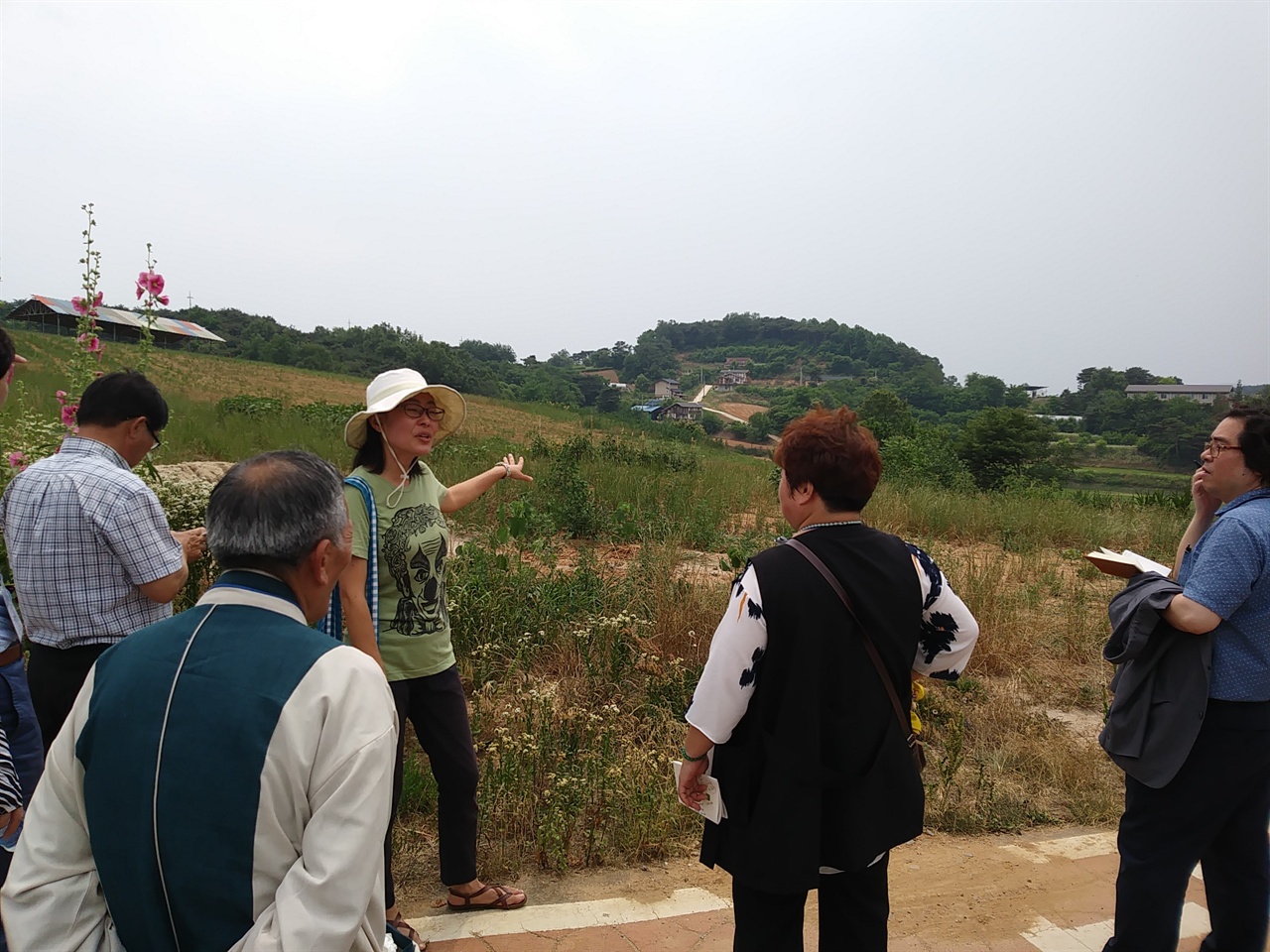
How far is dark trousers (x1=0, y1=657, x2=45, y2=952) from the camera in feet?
7.33

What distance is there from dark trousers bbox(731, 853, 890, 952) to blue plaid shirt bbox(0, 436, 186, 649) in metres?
2.02

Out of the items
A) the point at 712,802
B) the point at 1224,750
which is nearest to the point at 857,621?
the point at 712,802

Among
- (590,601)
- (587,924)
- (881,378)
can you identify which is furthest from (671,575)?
(881,378)

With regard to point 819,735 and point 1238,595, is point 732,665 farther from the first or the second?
point 1238,595

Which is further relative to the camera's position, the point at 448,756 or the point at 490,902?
the point at 490,902

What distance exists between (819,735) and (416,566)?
1.43 meters

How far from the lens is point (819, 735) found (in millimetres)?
1918

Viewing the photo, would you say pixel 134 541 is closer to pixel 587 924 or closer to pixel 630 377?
pixel 587 924

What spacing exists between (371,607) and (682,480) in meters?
9.08

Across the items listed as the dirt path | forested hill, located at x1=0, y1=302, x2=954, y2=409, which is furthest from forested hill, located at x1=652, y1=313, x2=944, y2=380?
the dirt path

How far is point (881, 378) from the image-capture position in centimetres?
8488

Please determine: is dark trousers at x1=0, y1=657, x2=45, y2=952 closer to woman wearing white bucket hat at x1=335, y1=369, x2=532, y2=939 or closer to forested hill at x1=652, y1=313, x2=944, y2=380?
woman wearing white bucket hat at x1=335, y1=369, x2=532, y2=939

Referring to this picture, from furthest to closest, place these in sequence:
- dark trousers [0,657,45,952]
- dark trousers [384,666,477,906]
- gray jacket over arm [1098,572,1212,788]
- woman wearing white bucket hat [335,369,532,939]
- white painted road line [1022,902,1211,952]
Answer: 1. white painted road line [1022,902,1211,952]
2. dark trousers [384,666,477,906]
3. woman wearing white bucket hat [335,369,532,939]
4. gray jacket over arm [1098,572,1212,788]
5. dark trousers [0,657,45,952]

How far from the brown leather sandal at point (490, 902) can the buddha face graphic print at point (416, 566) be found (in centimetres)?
102
